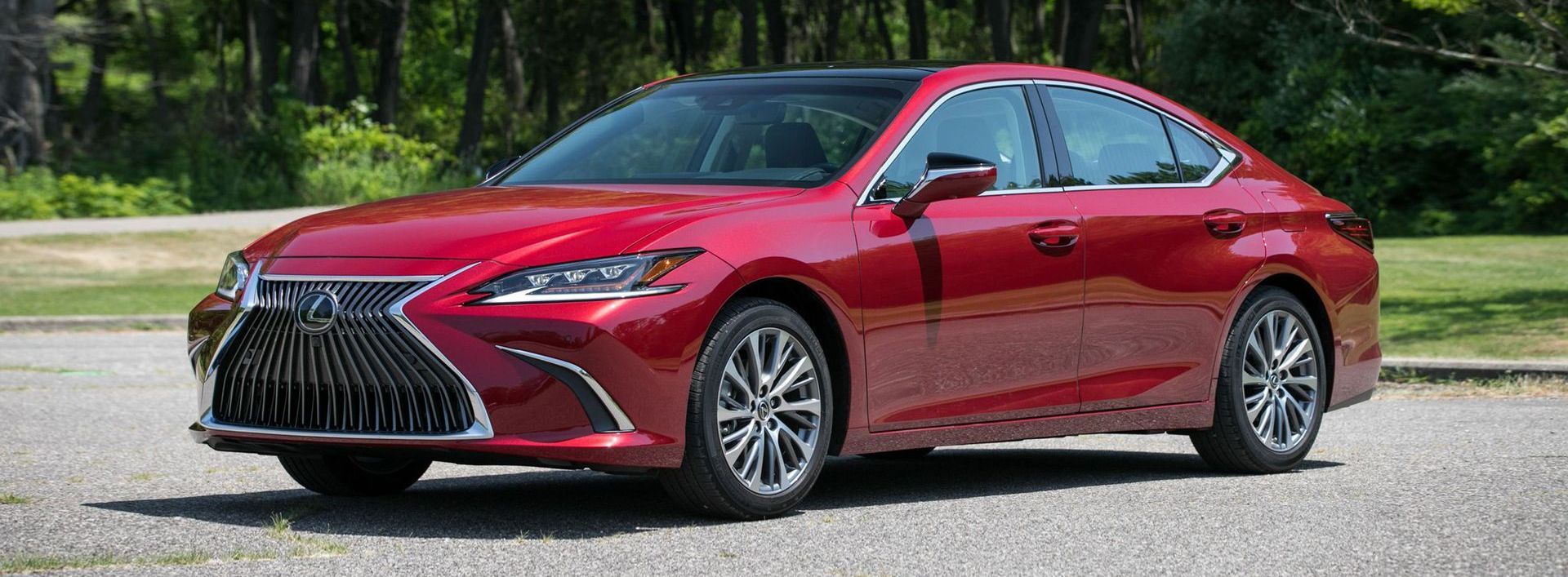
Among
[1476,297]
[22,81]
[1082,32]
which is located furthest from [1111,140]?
[1082,32]

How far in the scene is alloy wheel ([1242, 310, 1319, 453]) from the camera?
26.8ft

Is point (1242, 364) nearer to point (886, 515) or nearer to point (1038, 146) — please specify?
point (1038, 146)

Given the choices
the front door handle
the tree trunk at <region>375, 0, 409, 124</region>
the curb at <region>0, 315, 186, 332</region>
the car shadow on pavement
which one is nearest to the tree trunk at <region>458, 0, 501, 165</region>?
the tree trunk at <region>375, 0, 409, 124</region>

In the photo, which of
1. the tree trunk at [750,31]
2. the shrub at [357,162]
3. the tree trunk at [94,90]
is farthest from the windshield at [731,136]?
the tree trunk at [94,90]

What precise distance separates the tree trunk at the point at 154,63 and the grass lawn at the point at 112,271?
1074 cm

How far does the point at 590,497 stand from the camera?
7.16m

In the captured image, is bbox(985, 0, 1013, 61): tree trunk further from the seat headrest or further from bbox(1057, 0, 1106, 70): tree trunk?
the seat headrest

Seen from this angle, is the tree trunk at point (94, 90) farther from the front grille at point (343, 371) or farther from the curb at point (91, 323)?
the front grille at point (343, 371)

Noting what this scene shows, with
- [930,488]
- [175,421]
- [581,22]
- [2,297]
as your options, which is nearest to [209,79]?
[581,22]

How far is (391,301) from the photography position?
5883mm

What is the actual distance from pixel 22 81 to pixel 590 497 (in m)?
28.6

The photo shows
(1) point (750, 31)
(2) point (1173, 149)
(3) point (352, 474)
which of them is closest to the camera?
(3) point (352, 474)

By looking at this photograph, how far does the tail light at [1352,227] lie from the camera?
8.66 meters

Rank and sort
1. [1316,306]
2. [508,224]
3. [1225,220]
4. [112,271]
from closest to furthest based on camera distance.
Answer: [508,224], [1225,220], [1316,306], [112,271]
